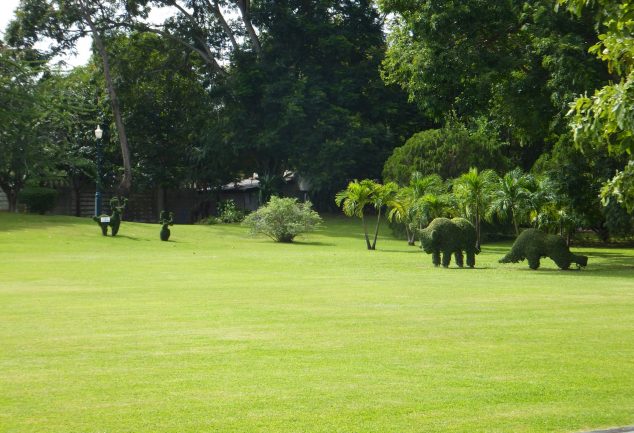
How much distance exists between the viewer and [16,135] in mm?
47656

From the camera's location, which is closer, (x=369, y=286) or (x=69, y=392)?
(x=69, y=392)

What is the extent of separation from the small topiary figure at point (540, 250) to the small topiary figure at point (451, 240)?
1203 mm

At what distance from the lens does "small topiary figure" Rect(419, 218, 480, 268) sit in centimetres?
2614

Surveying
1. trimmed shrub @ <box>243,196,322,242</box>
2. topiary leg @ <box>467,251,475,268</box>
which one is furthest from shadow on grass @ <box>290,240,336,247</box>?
topiary leg @ <box>467,251,475,268</box>

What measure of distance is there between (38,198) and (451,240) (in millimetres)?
28704

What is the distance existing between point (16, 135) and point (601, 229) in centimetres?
2802

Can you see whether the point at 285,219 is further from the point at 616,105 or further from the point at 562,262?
the point at 616,105

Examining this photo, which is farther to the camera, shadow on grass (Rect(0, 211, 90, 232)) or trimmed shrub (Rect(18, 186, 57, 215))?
trimmed shrub (Rect(18, 186, 57, 215))

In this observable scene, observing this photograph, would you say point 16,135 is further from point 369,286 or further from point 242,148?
point 369,286

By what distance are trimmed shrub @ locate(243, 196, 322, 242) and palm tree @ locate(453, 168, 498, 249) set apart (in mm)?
8098

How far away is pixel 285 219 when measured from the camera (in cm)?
4038

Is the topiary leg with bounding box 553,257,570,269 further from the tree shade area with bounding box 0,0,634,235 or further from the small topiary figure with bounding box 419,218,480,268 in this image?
the tree shade area with bounding box 0,0,634,235

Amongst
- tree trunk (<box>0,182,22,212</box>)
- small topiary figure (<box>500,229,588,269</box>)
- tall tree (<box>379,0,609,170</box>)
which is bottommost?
small topiary figure (<box>500,229,588,269</box>)

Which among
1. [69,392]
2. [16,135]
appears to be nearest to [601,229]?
[16,135]
